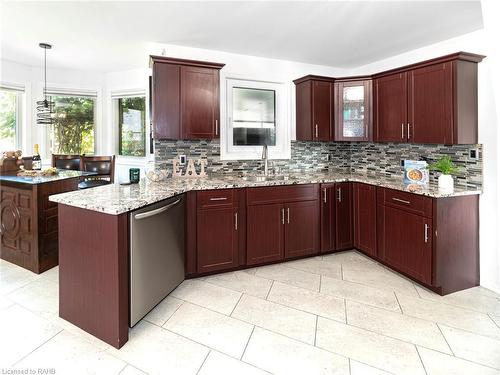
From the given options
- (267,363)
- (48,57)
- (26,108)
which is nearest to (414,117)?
(267,363)

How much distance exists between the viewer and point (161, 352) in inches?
74.1

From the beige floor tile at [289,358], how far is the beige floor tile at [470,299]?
4.17 feet

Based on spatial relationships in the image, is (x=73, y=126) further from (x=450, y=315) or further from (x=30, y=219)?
(x=450, y=315)

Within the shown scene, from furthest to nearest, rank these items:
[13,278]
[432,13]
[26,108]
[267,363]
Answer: [26,108] < [13,278] < [432,13] < [267,363]

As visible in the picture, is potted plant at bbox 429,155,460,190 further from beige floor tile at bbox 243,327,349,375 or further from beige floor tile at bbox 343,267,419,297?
beige floor tile at bbox 243,327,349,375

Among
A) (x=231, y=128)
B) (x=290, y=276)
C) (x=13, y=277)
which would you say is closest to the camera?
(x=13, y=277)

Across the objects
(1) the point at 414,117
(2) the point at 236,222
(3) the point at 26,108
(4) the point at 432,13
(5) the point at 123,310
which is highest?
(4) the point at 432,13

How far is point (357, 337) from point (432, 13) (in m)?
2.64

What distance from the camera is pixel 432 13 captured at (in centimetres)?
261

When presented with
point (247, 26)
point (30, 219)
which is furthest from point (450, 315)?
point (30, 219)

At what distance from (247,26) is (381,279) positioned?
269 centimetres

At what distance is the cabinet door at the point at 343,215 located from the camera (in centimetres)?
355

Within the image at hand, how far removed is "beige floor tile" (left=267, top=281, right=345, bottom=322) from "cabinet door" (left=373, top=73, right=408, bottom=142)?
189 cm

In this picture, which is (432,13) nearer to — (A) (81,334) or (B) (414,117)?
(B) (414,117)
